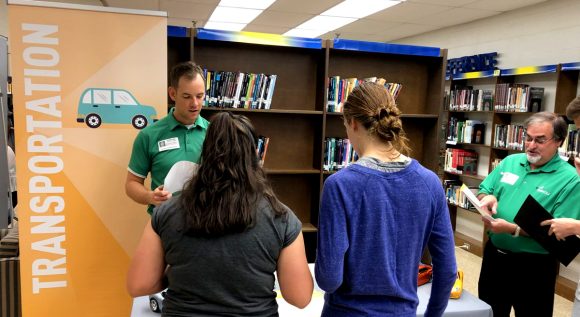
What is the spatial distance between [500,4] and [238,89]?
3661mm

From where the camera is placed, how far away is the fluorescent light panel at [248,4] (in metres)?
5.21

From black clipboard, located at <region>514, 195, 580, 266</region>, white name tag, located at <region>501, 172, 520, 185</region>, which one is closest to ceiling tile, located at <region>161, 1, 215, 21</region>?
white name tag, located at <region>501, 172, 520, 185</region>

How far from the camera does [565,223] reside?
6.22 feet


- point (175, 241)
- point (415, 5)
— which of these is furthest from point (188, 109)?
point (415, 5)

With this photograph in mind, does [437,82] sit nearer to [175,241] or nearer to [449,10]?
[449,10]

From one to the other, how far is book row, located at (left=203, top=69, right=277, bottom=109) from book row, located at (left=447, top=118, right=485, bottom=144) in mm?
3178

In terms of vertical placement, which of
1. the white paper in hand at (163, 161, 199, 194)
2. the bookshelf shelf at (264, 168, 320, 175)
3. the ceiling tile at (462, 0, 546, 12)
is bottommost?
the bookshelf shelf at (264, 168, 320, 175)

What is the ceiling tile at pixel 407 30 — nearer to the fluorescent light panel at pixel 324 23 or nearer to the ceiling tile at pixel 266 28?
the fluorescent light panel at pixel 324 23

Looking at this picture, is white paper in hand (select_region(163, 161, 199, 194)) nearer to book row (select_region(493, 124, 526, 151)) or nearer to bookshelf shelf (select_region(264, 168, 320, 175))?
bookshelf shelf (select_region(264, 168, 320, 175))

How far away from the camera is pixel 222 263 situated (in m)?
1.08

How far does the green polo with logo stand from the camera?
82.0 inches

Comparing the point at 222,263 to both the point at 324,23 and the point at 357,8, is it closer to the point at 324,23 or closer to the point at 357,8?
the point at 357,8

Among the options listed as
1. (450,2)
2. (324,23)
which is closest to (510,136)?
(450,2)

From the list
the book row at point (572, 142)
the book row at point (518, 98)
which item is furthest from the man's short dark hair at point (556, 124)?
the book row at point (518, 98)
